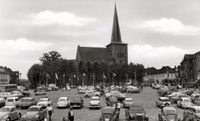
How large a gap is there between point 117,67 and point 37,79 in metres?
32.0

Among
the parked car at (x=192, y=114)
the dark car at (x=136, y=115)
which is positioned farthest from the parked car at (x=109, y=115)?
the parked car at (x=192, y=114)

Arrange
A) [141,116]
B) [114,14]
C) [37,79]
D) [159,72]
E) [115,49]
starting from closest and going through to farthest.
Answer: [141,116] → [37,79] → [114,14] → [115,49] → [159,72]

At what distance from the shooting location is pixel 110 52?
574ft

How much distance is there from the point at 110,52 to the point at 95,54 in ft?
27.4

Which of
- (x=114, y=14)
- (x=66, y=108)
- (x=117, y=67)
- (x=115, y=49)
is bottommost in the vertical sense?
(x=66, y=108)

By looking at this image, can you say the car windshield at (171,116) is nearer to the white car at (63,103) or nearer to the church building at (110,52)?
the white car at (63,103)

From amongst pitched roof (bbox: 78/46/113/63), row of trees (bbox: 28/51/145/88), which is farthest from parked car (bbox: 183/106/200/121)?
pitched roof (bbox: 78/46/113/63)

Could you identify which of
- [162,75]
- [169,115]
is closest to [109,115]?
[169,115]

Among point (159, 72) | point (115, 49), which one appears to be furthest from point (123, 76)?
point (159, 72)

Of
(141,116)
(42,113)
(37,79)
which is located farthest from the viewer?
(37,79)

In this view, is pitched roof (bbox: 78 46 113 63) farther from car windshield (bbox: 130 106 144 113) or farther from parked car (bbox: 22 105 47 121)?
car windshield (bbox: 130 106 144 113)

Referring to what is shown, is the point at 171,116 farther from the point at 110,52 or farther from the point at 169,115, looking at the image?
the point at 110,52

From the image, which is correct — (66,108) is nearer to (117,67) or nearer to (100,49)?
(117,67)

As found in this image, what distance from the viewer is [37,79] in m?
132
